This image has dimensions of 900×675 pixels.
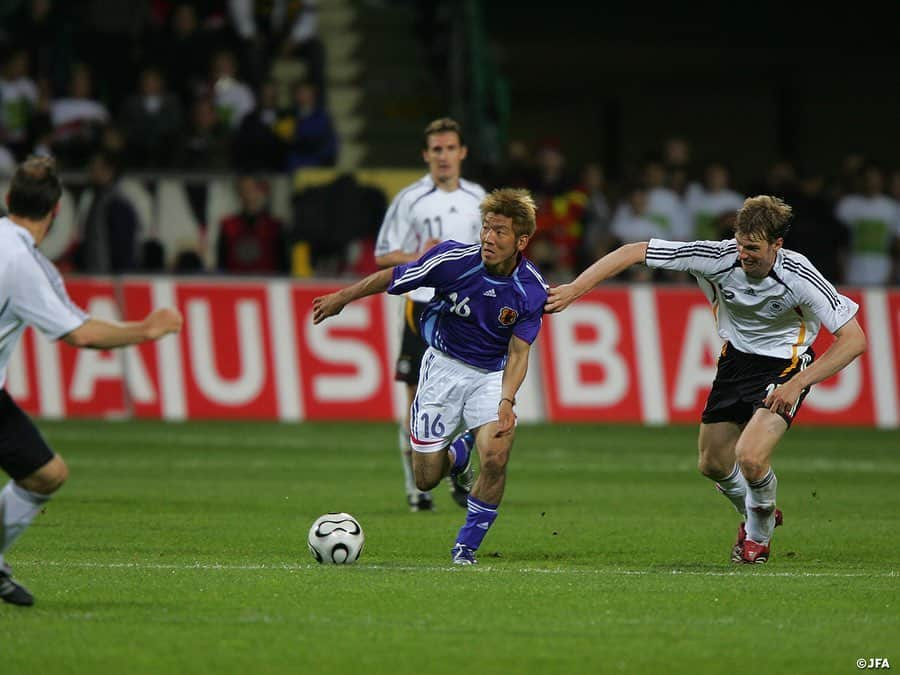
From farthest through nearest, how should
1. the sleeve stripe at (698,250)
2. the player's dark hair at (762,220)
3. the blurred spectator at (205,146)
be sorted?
the blurred spectator at (205,146)
the sleeve stripe at (698,250)
the player's dark hair at (762,220)

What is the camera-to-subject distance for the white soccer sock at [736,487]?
10031 mm

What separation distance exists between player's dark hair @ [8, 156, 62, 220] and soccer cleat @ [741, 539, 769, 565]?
434 cm

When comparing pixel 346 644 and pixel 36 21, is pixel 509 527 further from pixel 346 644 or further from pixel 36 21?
pixel 36 21

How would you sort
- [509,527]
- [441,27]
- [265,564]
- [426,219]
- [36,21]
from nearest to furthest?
[265,564] → [509,527] → [426,219] → [36,21] → [441,27]

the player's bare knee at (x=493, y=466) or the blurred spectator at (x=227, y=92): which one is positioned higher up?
the blurred spectator at (x=227, y=92)

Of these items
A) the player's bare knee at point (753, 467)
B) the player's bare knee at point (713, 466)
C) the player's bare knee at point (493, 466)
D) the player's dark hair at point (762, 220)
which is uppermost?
the player's dark hair at point (762, 220)

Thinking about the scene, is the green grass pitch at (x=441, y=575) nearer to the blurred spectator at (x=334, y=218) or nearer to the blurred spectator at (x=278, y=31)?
the blurred spectator at (x=334, y=218)

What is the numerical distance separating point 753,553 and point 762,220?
185 cm

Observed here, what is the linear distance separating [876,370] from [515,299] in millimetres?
10071

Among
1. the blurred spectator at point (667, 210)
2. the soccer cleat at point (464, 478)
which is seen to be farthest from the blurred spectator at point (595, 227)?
the soccer cleat at point (464, 478)

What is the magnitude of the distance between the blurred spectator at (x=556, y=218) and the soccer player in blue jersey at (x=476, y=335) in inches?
403

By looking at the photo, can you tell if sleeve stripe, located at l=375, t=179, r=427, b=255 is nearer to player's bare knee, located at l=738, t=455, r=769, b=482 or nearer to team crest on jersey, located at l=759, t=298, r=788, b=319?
team crest on jersey, located at l=759, t=298, r=788, b=319

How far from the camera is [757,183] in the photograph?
20.7 meters

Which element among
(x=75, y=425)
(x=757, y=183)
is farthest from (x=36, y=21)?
(x=757, y=183)
